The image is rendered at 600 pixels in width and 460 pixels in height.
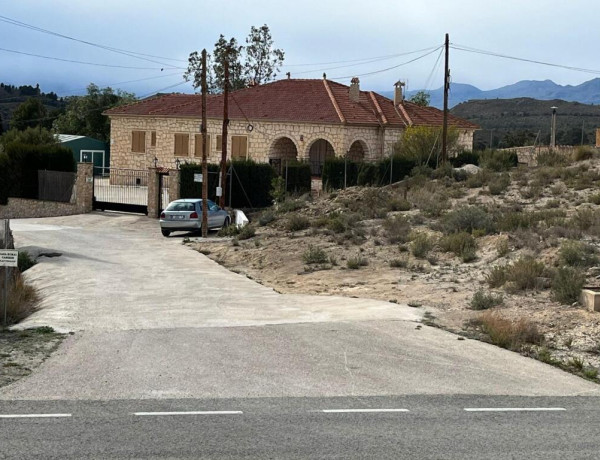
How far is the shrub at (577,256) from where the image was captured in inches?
859

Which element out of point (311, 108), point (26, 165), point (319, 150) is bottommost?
point (26, 165)

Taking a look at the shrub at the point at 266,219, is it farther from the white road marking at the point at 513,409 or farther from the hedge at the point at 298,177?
the white road marking at the point at 513,409

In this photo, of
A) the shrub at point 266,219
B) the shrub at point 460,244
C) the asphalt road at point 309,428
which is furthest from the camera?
the shrub at point 266,219

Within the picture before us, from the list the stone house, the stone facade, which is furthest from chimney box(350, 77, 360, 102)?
the stone facade

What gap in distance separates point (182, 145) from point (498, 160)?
24686 millimetres

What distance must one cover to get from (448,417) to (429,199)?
27000 mm

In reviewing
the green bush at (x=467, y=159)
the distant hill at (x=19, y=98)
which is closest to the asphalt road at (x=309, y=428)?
the green bush at (x=467, y=159)

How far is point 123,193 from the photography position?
57.0m

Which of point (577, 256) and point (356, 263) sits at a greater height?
point (577, 256)

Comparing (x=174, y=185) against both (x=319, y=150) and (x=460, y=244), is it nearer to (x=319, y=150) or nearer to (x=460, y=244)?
(x=319, y=150)

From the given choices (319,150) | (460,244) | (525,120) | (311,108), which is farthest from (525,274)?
(525,120)

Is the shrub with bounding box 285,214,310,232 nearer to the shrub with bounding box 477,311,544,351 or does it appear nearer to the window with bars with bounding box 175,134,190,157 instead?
the shrub with bounding box 477,311,544,351

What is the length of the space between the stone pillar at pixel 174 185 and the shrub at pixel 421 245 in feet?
75.5

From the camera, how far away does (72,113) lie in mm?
95625
